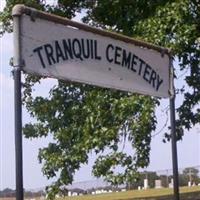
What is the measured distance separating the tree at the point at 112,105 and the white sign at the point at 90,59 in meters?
4.03

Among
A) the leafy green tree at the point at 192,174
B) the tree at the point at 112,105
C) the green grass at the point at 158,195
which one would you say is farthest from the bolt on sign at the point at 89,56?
the leafy green tree at the point at 192,174

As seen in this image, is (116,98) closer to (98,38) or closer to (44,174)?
(44,174)

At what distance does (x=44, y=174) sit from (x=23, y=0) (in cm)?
339

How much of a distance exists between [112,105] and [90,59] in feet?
17.1

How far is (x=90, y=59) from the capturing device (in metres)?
5.01

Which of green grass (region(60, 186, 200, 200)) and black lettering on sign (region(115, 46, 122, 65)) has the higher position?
black lettering on sign (region(115, 46, 122, 65))

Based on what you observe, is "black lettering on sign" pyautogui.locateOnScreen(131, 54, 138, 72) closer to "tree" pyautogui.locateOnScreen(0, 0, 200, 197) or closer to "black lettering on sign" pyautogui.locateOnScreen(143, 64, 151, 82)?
"black lettering on sign" pyautogui.locateOnScreen(143, 64, 151, 82)

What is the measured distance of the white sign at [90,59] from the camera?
14.9 feet

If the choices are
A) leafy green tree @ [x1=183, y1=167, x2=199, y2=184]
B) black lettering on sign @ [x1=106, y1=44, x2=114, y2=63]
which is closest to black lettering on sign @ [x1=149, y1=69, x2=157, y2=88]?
black lettering on sign @ [x1=106, y1=44, x2=114, y2=63]

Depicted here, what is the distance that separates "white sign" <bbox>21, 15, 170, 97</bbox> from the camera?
453 centimetres

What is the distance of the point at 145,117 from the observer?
32.1 ft

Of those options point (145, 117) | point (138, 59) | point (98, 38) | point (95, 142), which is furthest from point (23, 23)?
point (95, 142)

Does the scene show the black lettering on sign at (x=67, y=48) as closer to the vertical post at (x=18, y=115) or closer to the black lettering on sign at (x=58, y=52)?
the black lettering on sign at (x=58, y=52)

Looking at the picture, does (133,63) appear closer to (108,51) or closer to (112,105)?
(108,51)
